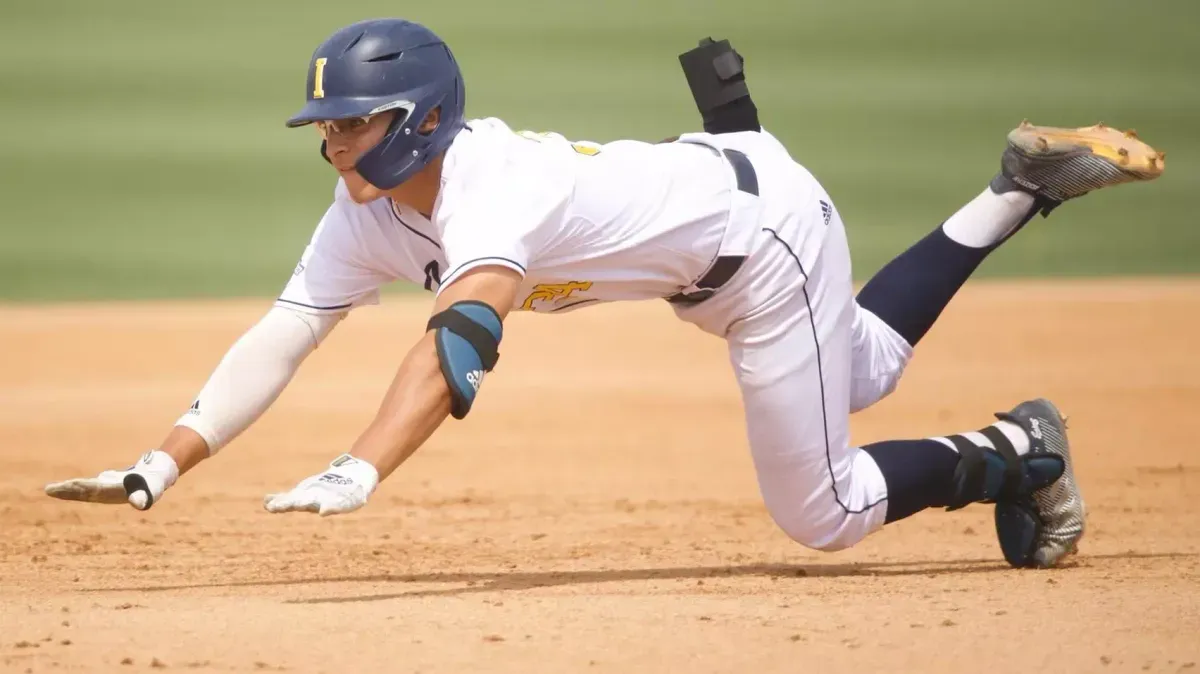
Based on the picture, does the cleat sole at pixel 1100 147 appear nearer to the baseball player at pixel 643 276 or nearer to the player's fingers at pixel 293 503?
the baseball player at pixel 643 276

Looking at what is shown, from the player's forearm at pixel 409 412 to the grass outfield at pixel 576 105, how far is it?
283 inches

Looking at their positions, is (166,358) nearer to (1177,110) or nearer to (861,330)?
(861,330)

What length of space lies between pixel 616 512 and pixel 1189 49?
8.59 meters

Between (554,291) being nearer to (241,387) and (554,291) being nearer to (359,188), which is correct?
(359,188)

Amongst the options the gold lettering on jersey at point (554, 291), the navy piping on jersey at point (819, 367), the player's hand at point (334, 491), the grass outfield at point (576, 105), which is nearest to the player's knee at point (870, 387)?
the navy piping on jersey at point (819, 367)

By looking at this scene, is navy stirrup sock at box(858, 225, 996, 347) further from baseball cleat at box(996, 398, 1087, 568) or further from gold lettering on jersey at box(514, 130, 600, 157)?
gold lettering on jersey at box(514, 130, 600, 157)

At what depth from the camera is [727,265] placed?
3.65 m

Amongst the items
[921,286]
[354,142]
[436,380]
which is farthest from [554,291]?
[921,286]

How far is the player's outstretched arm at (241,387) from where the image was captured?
3676mm

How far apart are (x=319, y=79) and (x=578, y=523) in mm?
2181

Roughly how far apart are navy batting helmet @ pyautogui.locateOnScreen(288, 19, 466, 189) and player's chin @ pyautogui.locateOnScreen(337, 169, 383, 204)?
0.04 metres

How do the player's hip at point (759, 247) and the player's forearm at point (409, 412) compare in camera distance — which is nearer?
the player's forearm at point (409, 412)

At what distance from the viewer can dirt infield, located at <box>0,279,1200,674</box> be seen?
3119 millimetres

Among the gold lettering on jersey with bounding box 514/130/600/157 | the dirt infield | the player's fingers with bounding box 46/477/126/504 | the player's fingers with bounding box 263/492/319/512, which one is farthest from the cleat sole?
the player's fingers with bounding box 46/477/126/504
